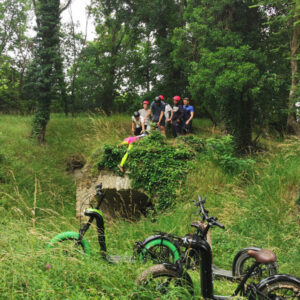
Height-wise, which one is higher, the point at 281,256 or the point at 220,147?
the point at 220,147

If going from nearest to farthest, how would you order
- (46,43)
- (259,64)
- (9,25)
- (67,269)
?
(67,269)
(259,64)
(46,43)
(9,25)

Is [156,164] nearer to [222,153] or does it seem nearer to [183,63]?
[222,153]

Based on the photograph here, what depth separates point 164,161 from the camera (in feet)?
27.5

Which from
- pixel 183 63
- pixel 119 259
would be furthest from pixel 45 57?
pixel 119 259

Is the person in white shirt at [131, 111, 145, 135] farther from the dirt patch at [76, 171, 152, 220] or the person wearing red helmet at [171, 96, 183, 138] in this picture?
the dirt patch at [76, 171, 152, 220]

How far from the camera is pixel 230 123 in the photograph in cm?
1189

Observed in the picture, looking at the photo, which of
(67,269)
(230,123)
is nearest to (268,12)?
(230,123)

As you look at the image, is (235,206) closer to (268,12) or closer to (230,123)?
(230,123)

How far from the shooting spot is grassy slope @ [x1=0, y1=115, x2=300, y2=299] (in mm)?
2992

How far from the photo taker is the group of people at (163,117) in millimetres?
10102

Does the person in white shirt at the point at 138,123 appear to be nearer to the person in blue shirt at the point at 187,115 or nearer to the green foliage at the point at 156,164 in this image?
the green foliage at the point at 156,164

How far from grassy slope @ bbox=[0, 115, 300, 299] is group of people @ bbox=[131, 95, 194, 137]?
159cm

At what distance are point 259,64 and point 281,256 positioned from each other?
306 inches

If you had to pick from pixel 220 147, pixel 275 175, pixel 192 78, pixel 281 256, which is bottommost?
pixel 281 256
